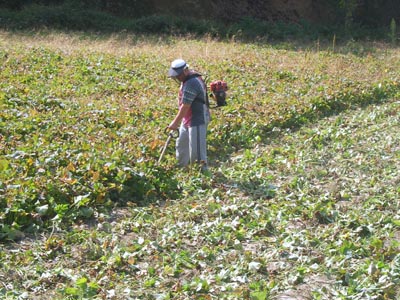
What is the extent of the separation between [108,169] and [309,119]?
5.19 m

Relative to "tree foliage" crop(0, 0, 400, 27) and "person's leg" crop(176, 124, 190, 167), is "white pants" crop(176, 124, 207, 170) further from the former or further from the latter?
"tree foliage" crop(0, 0, 400, 27)

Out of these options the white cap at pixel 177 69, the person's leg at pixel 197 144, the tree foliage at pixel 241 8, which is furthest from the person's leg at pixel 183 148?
the tree foliage at pixel 241 8

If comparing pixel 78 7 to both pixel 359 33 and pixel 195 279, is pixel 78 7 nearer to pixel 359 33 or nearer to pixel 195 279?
pixel 359 33

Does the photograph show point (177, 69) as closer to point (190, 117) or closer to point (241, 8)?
point (190, 117)

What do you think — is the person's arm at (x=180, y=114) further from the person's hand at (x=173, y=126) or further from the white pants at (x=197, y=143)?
the white pants at (x=197, y=143)

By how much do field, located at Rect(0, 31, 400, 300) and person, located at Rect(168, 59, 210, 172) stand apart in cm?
23

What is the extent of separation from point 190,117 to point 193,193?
44.1 inches

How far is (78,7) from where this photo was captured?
23.9m

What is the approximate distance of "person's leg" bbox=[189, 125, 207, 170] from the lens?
26.6 feet

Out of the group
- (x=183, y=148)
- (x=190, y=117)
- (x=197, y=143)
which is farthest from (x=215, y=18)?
(x=197, y=143)

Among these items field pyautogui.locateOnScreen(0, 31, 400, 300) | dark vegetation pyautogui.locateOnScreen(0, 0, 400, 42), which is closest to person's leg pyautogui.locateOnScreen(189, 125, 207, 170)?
field pyautogui.locateOnScreen(0, 31, 400, 300)

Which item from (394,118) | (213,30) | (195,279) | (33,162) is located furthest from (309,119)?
(213,30)

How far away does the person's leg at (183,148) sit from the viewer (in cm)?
831

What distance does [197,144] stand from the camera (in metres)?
8.09
